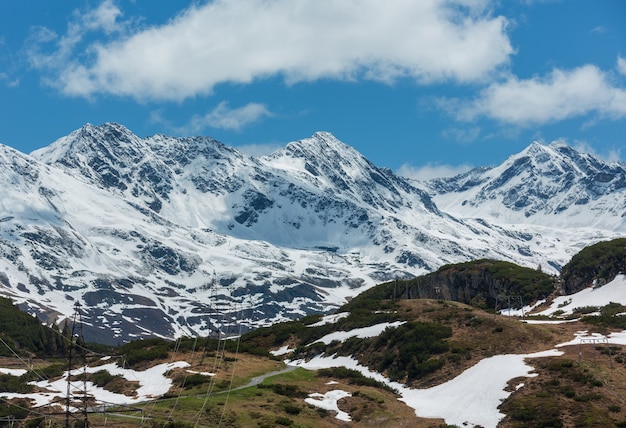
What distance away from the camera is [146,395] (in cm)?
6219

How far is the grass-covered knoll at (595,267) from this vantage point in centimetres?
12712

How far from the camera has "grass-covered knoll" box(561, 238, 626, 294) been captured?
127 meters

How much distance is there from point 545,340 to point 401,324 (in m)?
18.6

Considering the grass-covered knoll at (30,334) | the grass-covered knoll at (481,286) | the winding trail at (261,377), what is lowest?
the winding trail at (261,377)

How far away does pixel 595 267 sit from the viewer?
131250mm

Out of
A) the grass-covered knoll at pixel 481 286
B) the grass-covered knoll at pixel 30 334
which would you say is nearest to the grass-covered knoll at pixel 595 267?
the grass-covered knoll at pixel 481 286

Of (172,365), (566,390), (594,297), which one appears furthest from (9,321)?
(566,390)

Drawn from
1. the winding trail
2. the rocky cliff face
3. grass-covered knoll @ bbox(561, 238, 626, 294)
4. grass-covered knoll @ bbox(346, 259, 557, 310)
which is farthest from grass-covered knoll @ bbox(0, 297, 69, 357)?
grass-covered knoll @ bbox(561, 238, 626, 294)

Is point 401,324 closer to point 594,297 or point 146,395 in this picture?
point 146,395

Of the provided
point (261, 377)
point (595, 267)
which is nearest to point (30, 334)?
point (261, 377)

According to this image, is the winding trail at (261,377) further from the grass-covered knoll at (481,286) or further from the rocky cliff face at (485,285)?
the rocky cliff face at (485,285)

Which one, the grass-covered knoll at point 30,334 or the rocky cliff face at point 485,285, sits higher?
the rocky cliff face at point 485,285

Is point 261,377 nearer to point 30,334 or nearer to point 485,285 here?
point 485,285

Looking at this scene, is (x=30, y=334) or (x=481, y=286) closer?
(x=481, y=286)
